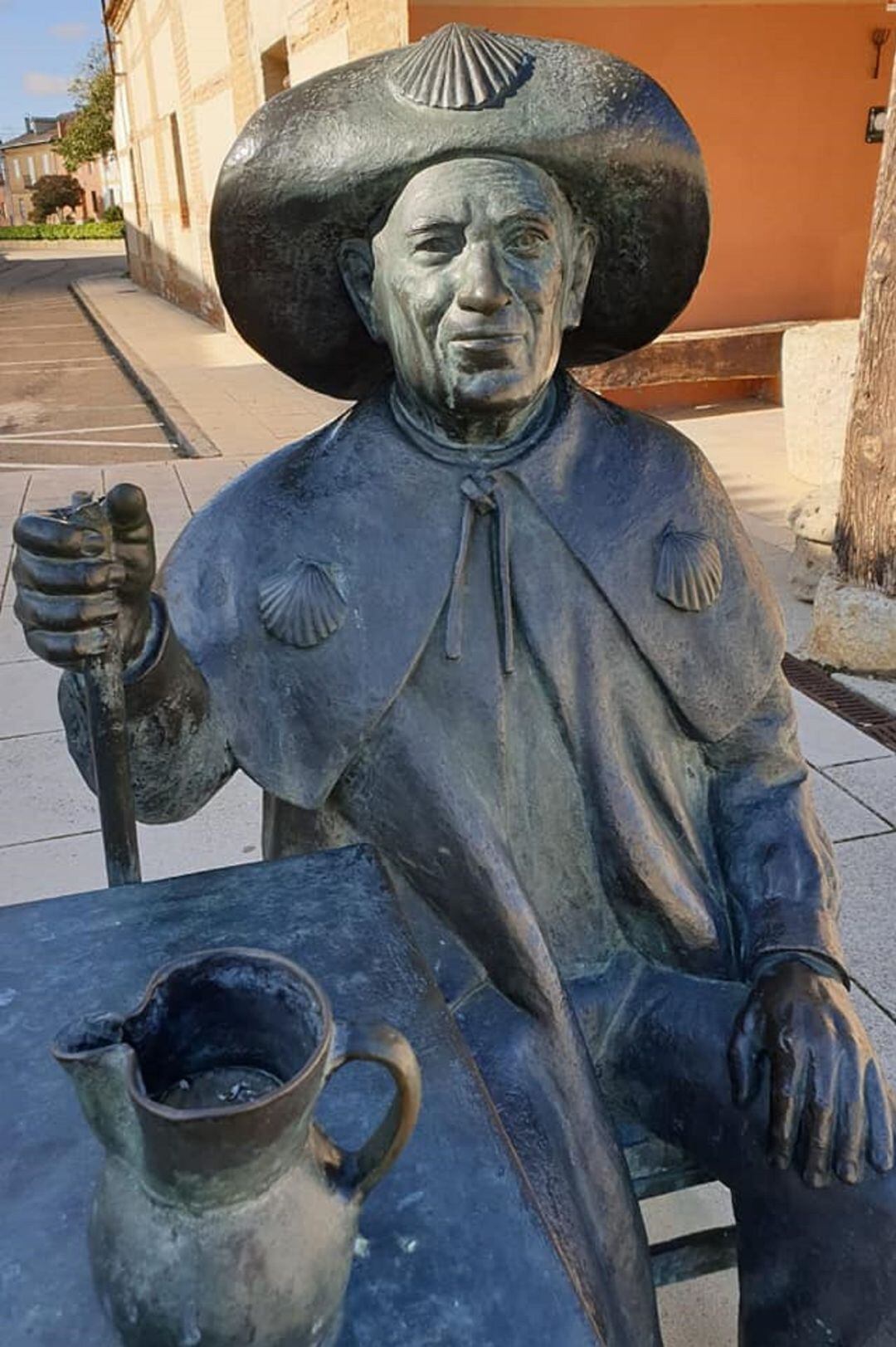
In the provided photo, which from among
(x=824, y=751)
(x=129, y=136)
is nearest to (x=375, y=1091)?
(x=824, y=751)

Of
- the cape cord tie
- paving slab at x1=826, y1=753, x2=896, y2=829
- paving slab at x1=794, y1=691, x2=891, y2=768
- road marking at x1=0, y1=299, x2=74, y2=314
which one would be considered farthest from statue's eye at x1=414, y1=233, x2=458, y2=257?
road marking at x1=0, y1=299, x2=74, y2=314

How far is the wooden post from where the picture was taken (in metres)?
4.25

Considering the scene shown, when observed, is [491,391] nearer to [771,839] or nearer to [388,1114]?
[771,839]

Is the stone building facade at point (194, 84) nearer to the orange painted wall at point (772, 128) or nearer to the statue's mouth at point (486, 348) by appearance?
the orange painted wall at point (772, 128)

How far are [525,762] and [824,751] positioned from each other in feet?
8.96

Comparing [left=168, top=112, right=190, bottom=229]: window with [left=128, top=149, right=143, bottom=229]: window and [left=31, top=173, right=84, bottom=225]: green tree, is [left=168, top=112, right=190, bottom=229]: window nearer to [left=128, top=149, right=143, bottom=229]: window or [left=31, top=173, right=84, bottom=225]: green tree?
[left=128, top=149, right=143, bottom=229]: window

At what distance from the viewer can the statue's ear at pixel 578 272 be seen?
138 centimetres

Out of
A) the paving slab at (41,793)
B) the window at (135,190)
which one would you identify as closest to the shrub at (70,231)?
the window at (135,190)

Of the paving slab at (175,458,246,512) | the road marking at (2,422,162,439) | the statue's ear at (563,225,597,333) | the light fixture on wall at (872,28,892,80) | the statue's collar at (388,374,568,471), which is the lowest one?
the road marking at (2,422,162,439)

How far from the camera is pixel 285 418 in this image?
9.34 m

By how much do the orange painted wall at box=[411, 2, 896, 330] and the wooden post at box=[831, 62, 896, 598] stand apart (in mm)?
4541

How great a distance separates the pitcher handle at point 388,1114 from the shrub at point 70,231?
143 feet

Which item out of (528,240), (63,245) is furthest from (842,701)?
(63,245)

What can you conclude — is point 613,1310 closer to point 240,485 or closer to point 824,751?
point 240,485
